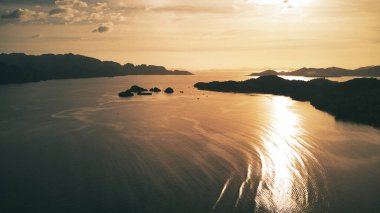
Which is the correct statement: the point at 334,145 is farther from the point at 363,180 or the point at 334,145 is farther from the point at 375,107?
the point at 375,107

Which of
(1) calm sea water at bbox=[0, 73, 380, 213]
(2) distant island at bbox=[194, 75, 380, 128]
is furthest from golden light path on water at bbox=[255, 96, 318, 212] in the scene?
(2) distant island at bbox=[194, 75, 380, 128]

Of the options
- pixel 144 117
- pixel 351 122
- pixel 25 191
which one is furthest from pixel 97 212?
pixel 351 122

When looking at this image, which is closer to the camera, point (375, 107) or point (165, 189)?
point (165, 189)

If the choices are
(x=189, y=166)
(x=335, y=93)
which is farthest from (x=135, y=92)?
(x=189, y=166)

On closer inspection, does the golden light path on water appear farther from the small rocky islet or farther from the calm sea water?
the small rocky islet

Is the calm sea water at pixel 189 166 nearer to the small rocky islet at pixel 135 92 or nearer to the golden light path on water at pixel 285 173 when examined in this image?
the golden light path on water at pixel 285 173

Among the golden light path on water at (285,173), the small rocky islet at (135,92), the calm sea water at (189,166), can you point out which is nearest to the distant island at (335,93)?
the calm sea water at (189,166)
